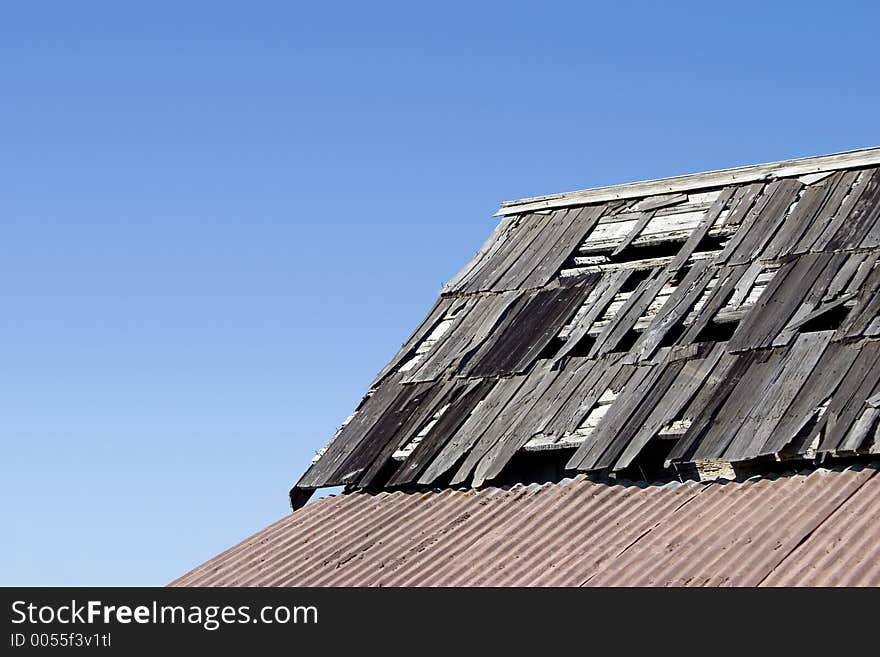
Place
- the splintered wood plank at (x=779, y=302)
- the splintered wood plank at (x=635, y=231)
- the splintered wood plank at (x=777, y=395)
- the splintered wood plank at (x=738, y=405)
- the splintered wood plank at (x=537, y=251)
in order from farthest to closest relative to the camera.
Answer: the splintered wood plank at (x=537, y=251), the splintered wood plank at (x=635, y=231), the splintered wood plank at (x=779, y=302), the splintered wood plank at (x=738, y=405), the splintered wood plank at (x=777, y=395)

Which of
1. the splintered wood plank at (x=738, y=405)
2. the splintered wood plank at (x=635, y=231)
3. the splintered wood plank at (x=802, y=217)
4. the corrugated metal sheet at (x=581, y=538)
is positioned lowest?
the corrugated metal sheet at (x=581, y=538)

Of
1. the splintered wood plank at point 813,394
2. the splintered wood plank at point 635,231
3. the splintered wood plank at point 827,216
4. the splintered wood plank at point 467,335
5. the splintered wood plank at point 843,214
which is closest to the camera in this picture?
the splintered wood plank at point 813,394

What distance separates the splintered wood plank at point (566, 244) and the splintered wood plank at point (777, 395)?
4155 mm

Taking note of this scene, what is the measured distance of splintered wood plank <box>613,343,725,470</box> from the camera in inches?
484

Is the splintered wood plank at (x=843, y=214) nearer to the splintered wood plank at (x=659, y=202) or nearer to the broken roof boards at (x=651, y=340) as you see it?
the broken roof boards at (x=651, y=340)

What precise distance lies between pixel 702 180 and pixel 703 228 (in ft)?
3.65

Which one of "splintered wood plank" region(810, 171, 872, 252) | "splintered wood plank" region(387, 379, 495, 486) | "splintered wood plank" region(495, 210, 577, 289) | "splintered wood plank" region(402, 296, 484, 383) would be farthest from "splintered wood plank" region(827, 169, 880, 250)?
"splintered wood plank" region(402, 296, 484, 383)

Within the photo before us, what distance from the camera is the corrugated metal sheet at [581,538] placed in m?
9.81

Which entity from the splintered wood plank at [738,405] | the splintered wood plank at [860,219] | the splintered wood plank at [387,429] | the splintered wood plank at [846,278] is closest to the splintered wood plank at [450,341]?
the splintered wood plank at [387,429]

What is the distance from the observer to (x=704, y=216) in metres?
15.7

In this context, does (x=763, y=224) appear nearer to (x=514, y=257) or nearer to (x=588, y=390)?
(x=588, y=390)
